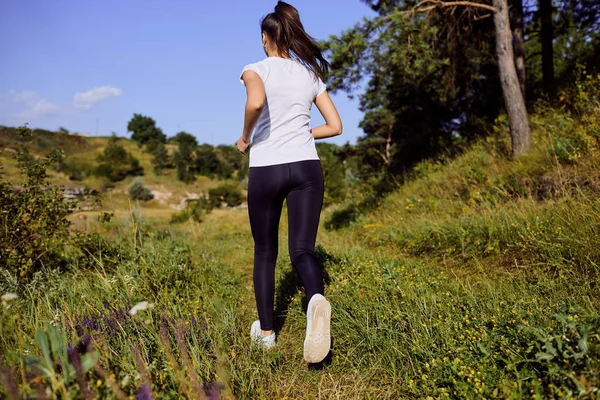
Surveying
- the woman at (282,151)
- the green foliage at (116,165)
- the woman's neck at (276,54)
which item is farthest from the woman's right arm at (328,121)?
the green foliage at (116,165)

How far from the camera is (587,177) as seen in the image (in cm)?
382

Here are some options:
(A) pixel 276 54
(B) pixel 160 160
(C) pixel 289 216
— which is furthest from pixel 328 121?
(B) pixel 160 160

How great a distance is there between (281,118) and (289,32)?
0.51 metres

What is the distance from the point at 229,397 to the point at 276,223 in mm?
961

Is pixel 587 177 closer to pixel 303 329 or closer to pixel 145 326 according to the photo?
pixel 303 329

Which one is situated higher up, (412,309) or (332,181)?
(332,181)

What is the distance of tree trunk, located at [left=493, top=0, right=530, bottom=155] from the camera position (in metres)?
5.84

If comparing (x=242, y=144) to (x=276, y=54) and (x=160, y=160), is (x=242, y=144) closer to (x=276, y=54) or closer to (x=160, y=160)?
(x=276, y=54)

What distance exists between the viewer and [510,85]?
6.00 meters

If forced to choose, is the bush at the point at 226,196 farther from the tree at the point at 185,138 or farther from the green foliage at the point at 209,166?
the tree at the point at 185,138

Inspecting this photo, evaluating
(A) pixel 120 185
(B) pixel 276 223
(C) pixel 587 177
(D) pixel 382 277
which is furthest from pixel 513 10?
(A) pixel 120 185

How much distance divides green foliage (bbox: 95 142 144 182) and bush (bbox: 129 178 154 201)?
5.32m

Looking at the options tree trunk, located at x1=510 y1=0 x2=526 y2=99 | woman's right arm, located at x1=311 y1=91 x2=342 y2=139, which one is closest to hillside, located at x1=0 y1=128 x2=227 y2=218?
tree trunk, located at x1=510 y1=0 x2=526 y2=99

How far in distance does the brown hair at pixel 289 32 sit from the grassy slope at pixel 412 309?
161cm
